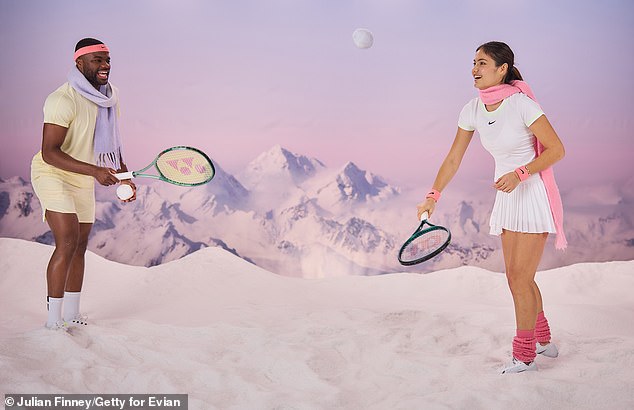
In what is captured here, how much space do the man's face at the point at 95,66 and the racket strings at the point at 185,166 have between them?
0.51 metres

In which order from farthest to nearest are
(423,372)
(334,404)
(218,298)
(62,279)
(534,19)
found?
(534,19)
(218,298)
(62,279)
(423,372)
(334,404)

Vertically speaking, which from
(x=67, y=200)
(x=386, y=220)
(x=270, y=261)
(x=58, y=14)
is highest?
(x=58, y=14)

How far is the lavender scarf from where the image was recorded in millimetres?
3387

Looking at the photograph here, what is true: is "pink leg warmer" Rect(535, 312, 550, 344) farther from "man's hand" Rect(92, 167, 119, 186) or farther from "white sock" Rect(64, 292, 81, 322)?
"white sock" Rect(64, 292, 81, 322)

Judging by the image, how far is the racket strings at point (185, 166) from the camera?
10.9 feet

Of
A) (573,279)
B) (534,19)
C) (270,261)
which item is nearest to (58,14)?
(270,261)

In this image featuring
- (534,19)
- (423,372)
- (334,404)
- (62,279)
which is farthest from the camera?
(534,19)

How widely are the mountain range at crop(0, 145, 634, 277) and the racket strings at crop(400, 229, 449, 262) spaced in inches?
117

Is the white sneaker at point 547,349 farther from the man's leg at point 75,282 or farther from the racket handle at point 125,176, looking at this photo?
the man's leg at point 75,282

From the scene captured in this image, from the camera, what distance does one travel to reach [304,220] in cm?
605

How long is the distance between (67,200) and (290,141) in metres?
2.77

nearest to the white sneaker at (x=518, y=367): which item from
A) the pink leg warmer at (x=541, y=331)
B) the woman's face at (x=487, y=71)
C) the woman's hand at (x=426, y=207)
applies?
the pink leg warmer at (x=541, y=331)

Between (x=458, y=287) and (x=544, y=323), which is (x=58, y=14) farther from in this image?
(x=544, y=323)

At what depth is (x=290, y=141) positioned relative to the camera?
5.91m
